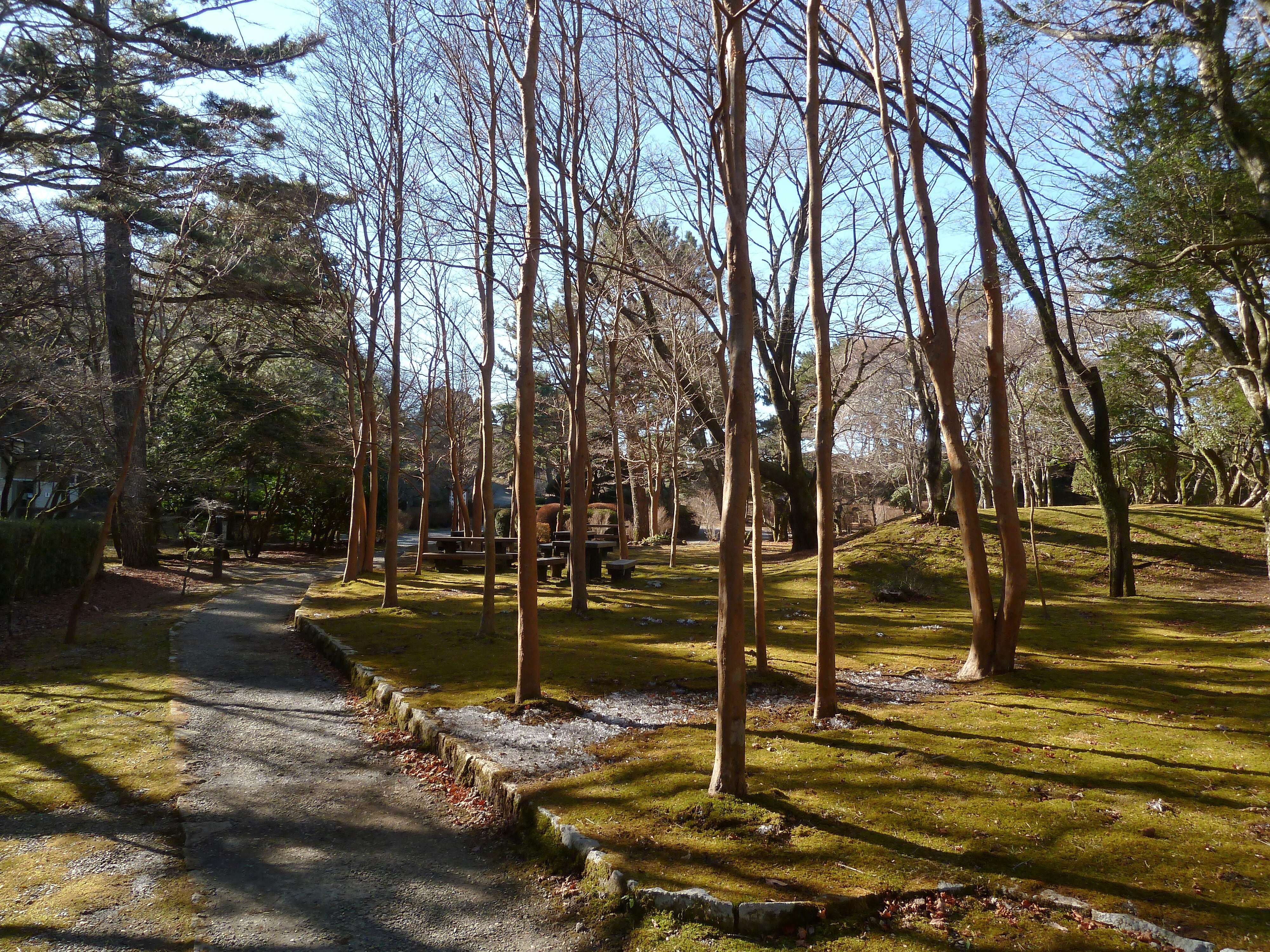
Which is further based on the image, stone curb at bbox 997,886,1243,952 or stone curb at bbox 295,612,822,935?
stone curb at bbox 295,612,822,935

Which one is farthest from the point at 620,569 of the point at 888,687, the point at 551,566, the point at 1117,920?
the point at 1117,920

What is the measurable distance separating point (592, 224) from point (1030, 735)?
31.3 ft

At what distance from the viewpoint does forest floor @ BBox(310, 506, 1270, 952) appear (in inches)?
134

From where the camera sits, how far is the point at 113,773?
530 centimetres

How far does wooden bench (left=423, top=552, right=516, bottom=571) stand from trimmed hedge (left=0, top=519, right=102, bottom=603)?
6177 mm

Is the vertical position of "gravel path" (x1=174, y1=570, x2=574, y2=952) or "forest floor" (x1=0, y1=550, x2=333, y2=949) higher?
"forest floor" (x1=0, y1=550, x2=333, y2=949)

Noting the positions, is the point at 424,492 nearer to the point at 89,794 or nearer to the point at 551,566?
the point at 551,566

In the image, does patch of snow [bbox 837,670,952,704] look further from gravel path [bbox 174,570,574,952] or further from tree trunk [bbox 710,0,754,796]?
gravel path [bbox 174,570,574,952]

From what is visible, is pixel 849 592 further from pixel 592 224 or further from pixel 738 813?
pixel 738 813

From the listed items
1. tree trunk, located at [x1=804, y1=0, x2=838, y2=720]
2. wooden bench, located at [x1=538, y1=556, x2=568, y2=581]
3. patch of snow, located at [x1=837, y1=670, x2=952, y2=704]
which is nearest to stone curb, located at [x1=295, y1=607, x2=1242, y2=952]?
tree trunk, located at [x1=804, y1=0, x2=838, y2=720]

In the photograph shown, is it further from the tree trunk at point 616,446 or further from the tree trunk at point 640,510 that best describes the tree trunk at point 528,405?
the tree trunk at point 640,510

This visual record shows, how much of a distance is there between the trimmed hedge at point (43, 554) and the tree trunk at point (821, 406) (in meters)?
11.1

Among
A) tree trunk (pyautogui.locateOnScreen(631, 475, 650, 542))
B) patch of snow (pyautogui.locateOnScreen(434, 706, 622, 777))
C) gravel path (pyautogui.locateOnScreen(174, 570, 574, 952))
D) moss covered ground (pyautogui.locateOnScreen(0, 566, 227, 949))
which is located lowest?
gravel path (pyautogui.locateOnScreen(174, 570, 574, 952))

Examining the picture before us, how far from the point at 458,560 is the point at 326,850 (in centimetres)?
1307
